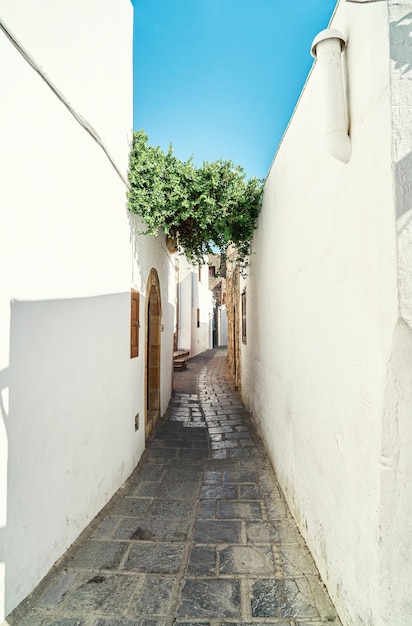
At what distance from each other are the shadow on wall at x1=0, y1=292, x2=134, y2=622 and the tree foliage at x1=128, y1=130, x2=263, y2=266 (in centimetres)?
151

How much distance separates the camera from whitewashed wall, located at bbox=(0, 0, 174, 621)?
2.07 m

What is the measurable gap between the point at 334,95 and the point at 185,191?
2707 mm

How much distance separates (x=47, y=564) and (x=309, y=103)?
393 centimetres

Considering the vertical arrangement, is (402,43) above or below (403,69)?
above

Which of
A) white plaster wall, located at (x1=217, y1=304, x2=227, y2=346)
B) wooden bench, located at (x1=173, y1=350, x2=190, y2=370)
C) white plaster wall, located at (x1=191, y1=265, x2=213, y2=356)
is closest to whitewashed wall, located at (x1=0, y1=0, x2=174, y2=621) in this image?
wooden bench, located at (x1=173, y1=350, x2=190, y2=370)

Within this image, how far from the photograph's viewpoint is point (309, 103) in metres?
2.68

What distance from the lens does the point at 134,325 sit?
440 cm

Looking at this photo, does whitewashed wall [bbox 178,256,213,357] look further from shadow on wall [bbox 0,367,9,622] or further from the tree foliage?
shadow on wall [bbox 0,367,9,622]

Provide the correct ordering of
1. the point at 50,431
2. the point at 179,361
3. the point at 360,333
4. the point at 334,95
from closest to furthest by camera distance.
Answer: the point at 360,333
the point at 334,95
the point at 50,431
the point at 179,361

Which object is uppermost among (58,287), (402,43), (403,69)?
(402,43)

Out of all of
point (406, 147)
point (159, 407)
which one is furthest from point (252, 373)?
point (406, 147)

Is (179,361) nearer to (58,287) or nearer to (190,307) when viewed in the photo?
(190,307)

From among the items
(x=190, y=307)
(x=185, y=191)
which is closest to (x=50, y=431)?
(x=185, y=191)

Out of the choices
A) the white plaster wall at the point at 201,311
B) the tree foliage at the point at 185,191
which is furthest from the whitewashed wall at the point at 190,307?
the tree foliage at the point at 185,191
